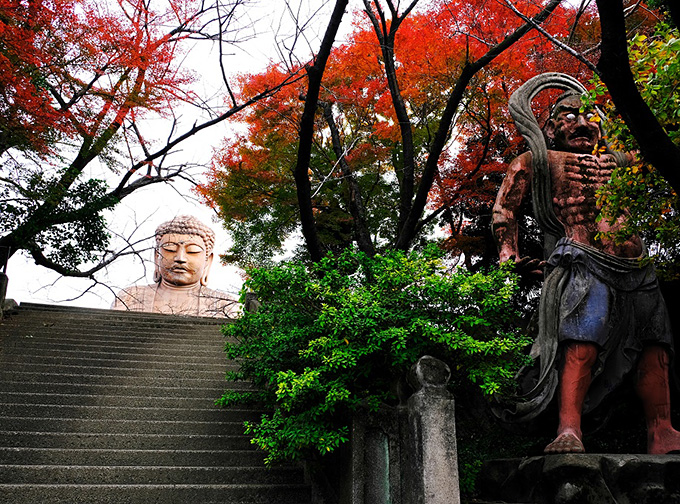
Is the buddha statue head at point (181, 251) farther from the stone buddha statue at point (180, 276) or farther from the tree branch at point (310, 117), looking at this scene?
the tree branch at point (310, 117)

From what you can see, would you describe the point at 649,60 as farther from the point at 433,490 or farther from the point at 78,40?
the point at 78,40

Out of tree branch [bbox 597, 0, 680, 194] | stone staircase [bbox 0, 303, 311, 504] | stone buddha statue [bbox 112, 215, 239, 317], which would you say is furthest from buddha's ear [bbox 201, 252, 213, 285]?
tree branch [bbox 597, 0, 680, 194]

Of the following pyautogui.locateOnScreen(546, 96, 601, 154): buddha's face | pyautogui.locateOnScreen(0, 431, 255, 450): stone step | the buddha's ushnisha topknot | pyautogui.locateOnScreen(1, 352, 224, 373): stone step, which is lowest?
pyautogui.locateOnScreen(0, 431, 255, 450): stone step

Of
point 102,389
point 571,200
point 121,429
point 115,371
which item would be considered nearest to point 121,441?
point 121,429

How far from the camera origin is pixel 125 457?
16.9 ft

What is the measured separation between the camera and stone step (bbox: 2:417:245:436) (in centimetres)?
566

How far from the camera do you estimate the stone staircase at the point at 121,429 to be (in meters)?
4.68

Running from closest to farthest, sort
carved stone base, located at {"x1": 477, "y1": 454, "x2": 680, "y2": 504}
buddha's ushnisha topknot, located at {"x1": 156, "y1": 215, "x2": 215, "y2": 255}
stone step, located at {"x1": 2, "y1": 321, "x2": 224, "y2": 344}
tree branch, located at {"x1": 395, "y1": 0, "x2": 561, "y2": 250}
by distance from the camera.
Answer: carved stone base, located at {"x1": 477, "y1": 454, "x2": 680, "y2": 504}
tree branch, located at {"x1": 395, "y1": 0, "x2": 561, "y2": 250}
stone step, located at {"x1": 2, "y1": 321, "x2": 224, "y2": 344}
buddha's ushnisha topknot, located at {"x1": 156, "y1": 215, "x2": 215, "y2": 255}

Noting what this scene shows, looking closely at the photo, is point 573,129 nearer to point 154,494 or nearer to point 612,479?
point 612,479

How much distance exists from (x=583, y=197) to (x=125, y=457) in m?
4.82

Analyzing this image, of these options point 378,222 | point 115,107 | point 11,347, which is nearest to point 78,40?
point 115,107

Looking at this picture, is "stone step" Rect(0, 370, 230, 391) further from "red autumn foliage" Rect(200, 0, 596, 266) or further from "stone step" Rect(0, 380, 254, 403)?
"red autumn foliage" Rect(200, 0, 596, 266)

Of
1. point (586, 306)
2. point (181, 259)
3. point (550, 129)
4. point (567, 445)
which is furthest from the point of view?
point (181, 259)

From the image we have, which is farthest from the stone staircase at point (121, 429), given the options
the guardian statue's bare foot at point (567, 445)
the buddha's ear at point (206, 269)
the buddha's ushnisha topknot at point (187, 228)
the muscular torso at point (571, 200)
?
the buddha's ear at point (206, 269)
